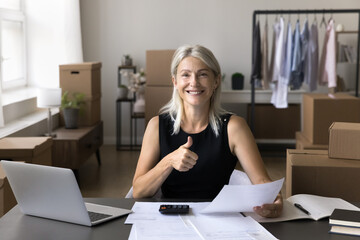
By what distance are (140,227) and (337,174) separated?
1137 millimetres

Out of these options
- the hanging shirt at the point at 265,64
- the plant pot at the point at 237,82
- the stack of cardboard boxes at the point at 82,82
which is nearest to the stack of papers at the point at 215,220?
the stack of cardboard boxes at the point at 82,82

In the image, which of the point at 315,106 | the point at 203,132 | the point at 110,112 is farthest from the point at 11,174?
the point at 110,112

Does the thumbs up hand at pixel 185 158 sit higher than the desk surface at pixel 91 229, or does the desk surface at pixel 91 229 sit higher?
the thumbs up hand at pixel 185 158

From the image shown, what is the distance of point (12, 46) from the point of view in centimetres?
600

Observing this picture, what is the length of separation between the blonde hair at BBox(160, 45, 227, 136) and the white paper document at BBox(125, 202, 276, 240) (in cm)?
58

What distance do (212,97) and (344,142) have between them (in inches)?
27.0

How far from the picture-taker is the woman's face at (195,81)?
228cm

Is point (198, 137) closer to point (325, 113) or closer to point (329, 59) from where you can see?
point (325, 113)

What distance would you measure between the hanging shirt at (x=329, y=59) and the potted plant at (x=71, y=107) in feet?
8.54

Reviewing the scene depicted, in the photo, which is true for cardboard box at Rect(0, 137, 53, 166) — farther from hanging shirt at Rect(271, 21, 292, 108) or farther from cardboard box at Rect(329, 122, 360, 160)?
hanging shirt at Rect(271, 21, 292, 108)

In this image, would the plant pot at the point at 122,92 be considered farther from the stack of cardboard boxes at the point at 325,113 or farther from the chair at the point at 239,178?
the chair at the point at 239,178

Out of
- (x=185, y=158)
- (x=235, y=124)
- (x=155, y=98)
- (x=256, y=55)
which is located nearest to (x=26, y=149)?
(x=235, y=124)

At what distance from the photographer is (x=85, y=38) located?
7.09 m

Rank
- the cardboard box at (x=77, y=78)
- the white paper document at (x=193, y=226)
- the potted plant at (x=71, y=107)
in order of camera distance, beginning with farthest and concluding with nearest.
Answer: the cardboard box at (x=77, y=78), the potted plant at (x=71, y=107), the white paper document at (x=193, y=226)
